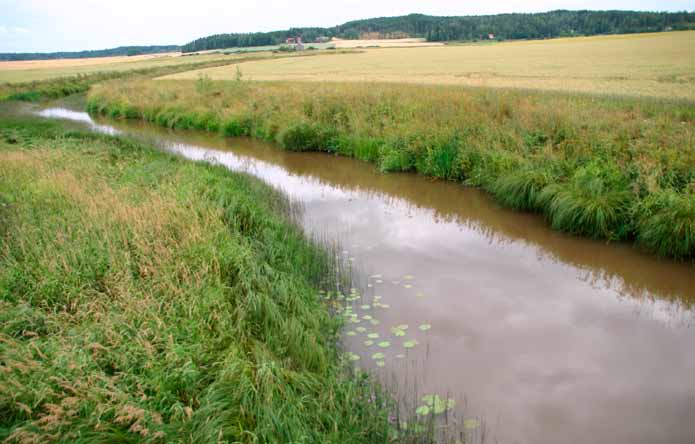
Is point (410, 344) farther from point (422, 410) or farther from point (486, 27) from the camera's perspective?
point (486, 27)

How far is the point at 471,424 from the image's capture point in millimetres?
4152

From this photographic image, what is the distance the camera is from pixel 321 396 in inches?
153

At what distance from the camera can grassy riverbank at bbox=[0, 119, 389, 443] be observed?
337cm

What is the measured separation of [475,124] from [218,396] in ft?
35.3

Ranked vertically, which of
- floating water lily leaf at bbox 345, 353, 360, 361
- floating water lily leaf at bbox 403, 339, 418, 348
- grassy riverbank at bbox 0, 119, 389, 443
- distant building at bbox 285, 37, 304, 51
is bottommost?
distant building at bbox 285, 37, 304, 51

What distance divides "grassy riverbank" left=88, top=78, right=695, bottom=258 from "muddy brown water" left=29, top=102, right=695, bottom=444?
20.3 inches

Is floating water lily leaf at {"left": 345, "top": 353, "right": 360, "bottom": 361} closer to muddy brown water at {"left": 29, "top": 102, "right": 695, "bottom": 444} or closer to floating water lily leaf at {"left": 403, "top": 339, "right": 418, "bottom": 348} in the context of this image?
muddy brown water at {"left": 29, "top": 102, "right": 695, "bottom": 444}

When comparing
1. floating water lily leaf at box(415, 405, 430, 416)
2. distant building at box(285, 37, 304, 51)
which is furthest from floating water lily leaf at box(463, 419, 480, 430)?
distant building at box(285, 37, 304, 51)

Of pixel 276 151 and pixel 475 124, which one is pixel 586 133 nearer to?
pixel 475 124

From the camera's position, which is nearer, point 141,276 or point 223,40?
point 141,276

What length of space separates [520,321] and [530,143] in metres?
6.34

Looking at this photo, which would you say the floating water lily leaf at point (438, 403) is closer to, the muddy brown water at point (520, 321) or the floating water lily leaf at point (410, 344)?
the muddy brown water at point (520, 321)

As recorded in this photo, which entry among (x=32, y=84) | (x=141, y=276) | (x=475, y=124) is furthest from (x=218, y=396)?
(x=32, y=84)

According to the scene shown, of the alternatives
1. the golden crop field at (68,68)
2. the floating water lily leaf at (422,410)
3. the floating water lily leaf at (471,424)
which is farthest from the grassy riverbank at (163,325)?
the golden crop field at (68,68)
